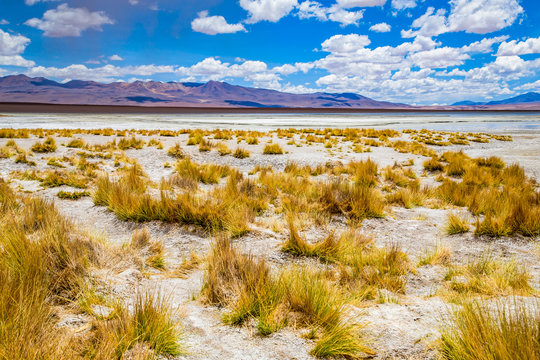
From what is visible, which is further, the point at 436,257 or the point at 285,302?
the point at 436,257

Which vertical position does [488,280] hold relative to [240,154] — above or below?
below

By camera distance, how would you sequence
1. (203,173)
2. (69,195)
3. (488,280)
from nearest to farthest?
1. (488,280)
2. (69,195)
3. (203,173)

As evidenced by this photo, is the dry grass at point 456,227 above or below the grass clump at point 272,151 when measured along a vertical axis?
below

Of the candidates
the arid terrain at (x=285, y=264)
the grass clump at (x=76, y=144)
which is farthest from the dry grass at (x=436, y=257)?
the grass clump at (x=76, y=144)

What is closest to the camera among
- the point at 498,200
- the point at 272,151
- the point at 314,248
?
the point at 314,248

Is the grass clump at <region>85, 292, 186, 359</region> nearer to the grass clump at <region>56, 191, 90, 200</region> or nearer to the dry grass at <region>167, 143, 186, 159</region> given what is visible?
the grass clump at <region>56, 191, 90, 200</region>

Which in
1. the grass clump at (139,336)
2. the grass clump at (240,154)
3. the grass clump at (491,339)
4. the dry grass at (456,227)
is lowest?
the dry grass at (456,227)

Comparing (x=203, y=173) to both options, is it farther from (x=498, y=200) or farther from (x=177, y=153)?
(x=498, y=200)

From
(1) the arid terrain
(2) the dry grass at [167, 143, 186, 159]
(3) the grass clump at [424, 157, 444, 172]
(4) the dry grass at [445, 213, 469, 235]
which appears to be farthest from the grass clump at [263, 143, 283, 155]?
(4) the dry grass at [445, 213, 469, 235]

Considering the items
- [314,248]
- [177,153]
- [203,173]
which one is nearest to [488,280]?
[314,248]

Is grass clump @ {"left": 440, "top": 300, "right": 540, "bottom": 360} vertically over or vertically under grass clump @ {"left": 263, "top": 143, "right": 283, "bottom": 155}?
under

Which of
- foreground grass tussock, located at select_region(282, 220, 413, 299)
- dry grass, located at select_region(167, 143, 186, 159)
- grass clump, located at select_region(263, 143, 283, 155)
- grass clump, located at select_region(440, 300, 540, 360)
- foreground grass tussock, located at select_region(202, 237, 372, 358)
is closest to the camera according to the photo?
grass clump, located at select_region(440, 300, 540, 360)

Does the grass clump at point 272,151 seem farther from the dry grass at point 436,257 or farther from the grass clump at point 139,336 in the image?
the grass clump at point 139,336

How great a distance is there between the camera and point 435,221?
5840 millimetres
